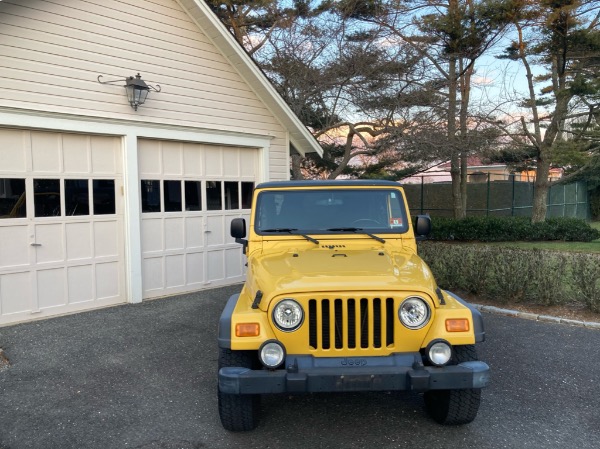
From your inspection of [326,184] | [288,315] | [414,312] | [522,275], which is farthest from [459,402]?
[522,275]

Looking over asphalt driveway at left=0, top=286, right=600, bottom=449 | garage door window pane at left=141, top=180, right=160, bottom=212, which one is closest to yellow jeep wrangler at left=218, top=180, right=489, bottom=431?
asphalt driveway at left=0, top=286, right=600, bottom=449

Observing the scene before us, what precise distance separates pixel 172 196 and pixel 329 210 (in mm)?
4249

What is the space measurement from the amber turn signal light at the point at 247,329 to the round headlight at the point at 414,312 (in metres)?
0.97

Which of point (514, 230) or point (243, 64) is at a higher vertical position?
point (243, 64)

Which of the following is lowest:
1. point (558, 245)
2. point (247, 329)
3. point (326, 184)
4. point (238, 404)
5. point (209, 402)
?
point (209, 402)

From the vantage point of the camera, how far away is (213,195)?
8742mm

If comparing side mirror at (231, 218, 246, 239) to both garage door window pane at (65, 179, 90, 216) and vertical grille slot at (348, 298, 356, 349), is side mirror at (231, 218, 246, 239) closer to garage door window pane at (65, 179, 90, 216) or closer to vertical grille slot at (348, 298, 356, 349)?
vertical grille slot at (348, 298, 356, 349)

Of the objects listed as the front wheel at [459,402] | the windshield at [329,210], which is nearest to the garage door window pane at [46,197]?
the windshield at [329,210]

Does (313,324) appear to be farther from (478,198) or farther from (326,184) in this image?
(478,198)

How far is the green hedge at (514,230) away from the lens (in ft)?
50.6

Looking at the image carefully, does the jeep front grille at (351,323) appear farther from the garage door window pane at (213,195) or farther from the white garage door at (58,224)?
the garage door window pane at (213,195)

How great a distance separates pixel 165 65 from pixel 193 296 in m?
3.81

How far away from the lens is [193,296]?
8.06 meters

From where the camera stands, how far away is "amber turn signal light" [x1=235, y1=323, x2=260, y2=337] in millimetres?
3232
